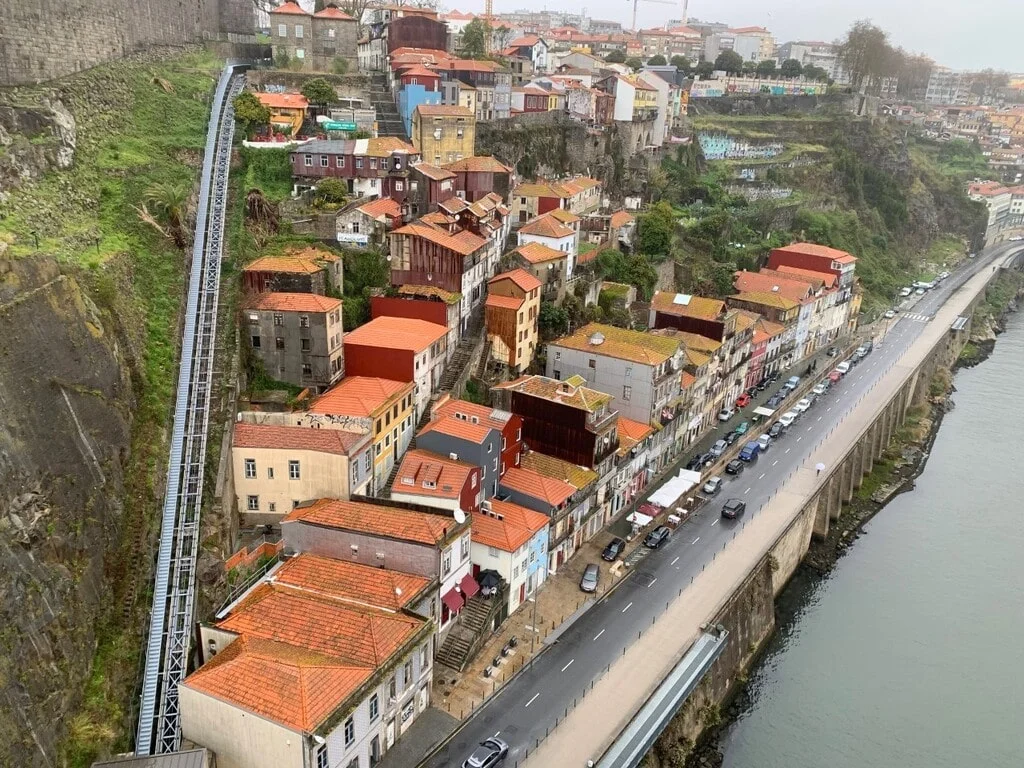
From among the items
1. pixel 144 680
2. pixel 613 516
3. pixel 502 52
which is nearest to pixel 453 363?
pixel 613 516

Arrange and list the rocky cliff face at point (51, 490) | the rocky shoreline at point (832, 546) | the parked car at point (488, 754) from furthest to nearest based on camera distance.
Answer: the rocky shoreline at point (832, 546), the parked car at point (488, 754), the rocky cliff face at point (51, 490)

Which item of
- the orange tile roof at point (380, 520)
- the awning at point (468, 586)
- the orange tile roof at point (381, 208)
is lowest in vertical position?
the awning at point (468, 586)

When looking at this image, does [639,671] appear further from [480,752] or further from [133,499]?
[133,499]

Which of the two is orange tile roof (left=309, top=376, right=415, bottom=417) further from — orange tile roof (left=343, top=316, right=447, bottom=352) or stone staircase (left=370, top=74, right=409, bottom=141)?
stone staircase (left=370, top=74, right=409, bottom=141)

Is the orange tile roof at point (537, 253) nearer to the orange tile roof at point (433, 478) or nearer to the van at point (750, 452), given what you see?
the van at point (750, 452)

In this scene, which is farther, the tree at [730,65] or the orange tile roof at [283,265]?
the tree at [730,65]

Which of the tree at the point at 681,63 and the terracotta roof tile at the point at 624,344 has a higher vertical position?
the tree at the point at 681,63

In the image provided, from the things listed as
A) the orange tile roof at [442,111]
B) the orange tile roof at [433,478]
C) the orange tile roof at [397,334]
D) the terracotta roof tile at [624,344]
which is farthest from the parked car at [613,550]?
the orange tile roof at [442,111]
